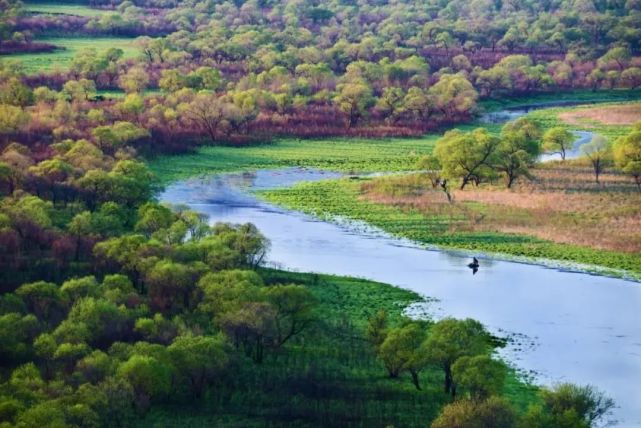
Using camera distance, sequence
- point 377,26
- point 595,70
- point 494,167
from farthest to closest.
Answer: point 377,26 < point 595,70 < point 494,167

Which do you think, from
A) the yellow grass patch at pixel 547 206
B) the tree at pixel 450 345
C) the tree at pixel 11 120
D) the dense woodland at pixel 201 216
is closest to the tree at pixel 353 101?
the dense woodland at pixel 201 216

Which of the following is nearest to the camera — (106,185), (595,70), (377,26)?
(106,185)

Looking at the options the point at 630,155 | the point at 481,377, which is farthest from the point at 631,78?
the point at 481,377

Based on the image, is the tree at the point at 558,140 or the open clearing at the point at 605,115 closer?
the tree at the point at 558,140

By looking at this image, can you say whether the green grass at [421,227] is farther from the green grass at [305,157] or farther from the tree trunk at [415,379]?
the tree trunk at [415,379]

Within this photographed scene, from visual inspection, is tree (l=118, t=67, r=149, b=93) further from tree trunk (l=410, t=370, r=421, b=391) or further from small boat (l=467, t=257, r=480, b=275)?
tree trunk (l=410, t=370, r=421, b=391)

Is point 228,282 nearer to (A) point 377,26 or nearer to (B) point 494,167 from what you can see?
(B) point 494,167

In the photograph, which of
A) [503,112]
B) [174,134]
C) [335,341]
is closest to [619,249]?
[335,341]

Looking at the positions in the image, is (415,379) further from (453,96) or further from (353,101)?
(453,96)
